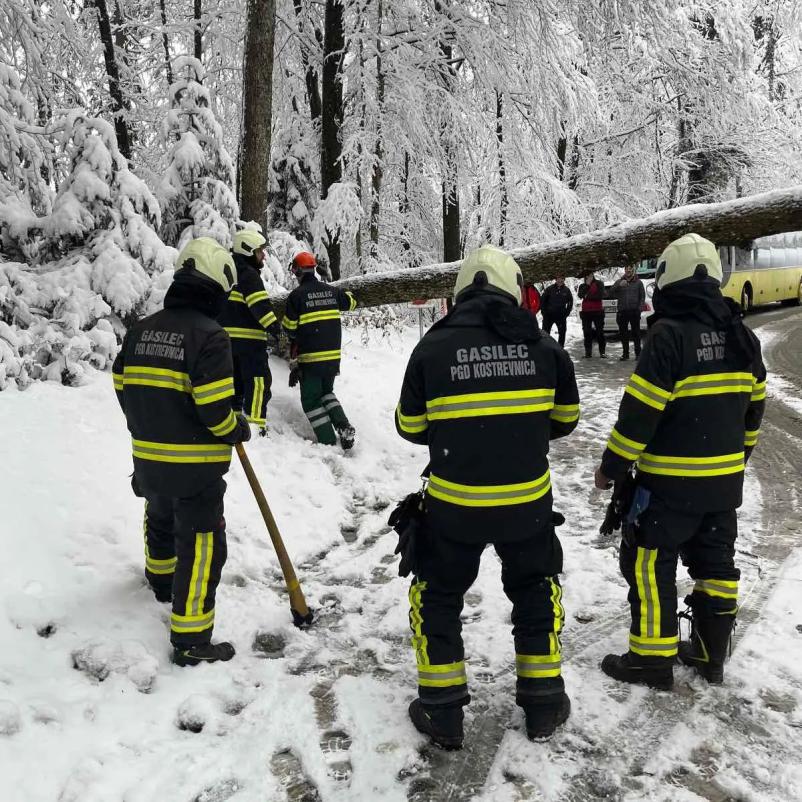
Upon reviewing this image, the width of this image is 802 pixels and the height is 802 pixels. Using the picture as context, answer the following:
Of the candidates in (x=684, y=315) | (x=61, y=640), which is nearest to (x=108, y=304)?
(x=61, y=640)

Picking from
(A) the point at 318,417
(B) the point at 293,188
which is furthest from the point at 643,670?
(B) the point at 293,188

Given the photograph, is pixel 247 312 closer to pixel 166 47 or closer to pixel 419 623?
pixel 419 623

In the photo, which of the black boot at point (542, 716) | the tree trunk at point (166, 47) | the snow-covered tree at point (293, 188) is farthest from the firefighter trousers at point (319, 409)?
the tree trunk at point (166, 47)

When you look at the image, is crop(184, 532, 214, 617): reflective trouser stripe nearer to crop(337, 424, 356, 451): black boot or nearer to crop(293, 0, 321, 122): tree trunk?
crop(337, 424, 356, 451): black boot

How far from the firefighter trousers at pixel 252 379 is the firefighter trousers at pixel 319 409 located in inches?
17.1

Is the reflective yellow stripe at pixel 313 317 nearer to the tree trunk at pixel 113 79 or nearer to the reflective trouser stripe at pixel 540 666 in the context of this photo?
the reflective trouser stripe at pixel 540 666

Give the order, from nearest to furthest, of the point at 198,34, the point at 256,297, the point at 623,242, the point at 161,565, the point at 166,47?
the point at 161,565 → the point at 623,242 → the point at 256,297 → the point at 198,34 → the point at 166,47

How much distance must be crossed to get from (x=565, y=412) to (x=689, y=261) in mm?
937

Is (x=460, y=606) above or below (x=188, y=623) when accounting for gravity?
above

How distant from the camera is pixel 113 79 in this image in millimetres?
11461

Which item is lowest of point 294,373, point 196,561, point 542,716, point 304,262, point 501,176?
point 542,716

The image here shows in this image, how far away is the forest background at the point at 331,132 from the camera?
659cm

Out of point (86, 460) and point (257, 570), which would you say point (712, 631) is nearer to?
point (257, 570)

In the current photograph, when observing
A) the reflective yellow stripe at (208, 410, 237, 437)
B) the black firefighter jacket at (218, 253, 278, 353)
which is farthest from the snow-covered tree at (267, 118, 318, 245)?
the reflective yellow stripe at (208, 410, 237, 437)
